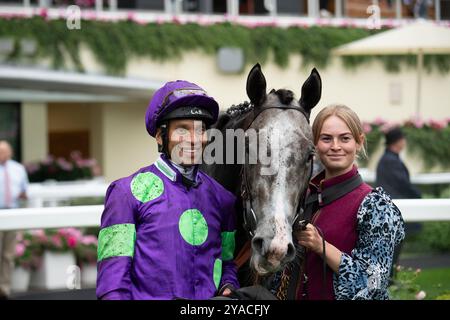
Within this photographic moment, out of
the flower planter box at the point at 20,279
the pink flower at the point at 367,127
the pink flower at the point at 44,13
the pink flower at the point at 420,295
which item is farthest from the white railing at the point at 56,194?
the pink flower at the point at 367,127

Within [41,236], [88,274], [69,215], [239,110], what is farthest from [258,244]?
[41,236]

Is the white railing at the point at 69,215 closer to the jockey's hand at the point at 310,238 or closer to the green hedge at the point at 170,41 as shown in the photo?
the jockey's hand at the point at 310,238

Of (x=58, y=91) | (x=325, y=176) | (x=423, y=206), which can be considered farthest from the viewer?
(x=58, y=91)

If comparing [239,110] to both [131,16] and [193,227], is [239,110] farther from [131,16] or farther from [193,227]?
[131,16]

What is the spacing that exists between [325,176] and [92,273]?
178 inches

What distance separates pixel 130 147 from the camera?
13391mm

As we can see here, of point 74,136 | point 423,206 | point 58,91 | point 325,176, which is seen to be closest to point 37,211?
point 325,176

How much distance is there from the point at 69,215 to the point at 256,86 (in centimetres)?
153

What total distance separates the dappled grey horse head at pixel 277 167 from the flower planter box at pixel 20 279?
15.2 feet

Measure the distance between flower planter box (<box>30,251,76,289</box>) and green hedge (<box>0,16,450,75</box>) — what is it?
17.5 feet

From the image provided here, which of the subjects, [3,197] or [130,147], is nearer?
[3,197]

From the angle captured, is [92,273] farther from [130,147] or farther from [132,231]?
[130,147]

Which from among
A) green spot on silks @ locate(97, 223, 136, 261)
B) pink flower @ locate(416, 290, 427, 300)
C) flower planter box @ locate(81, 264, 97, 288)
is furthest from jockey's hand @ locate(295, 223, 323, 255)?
flower planter box @ locate(81, 264, 97, 288)

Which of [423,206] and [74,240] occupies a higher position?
[423,206]
